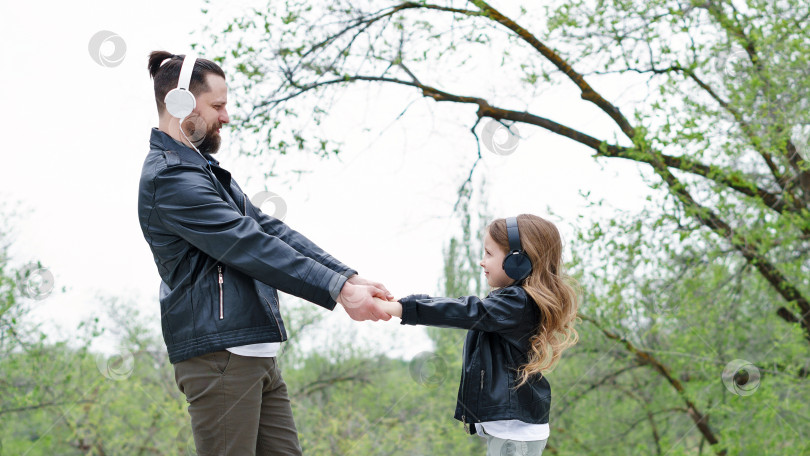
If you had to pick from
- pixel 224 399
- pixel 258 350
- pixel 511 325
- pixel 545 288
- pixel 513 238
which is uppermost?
pixel 513 238

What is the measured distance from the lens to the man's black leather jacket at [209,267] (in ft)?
6.78

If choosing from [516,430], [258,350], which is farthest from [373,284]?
[516,430]

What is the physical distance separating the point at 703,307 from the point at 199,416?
5113mm

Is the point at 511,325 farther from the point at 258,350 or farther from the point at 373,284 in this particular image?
the point at 258,350

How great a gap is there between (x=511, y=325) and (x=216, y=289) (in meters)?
1.01

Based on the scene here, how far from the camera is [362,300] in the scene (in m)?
2.27

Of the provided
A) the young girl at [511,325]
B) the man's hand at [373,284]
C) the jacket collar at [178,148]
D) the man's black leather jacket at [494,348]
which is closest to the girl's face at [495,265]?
the young girl at [511,325]

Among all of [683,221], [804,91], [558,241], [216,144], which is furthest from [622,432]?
[216,144]

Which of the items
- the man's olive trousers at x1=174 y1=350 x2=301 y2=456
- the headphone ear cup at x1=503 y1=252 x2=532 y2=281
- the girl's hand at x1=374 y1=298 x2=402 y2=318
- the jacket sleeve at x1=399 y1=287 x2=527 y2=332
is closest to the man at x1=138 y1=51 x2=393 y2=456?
the man's olive trousers at x1=174 y1=350 x2=301 y2=456

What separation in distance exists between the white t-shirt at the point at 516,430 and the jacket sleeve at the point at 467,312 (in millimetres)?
318

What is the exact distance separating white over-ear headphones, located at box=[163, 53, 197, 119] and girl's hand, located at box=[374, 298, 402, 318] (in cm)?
80

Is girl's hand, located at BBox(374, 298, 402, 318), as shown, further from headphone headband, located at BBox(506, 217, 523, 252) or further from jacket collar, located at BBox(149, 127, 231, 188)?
jacket collar, located at BBox(149, 127, 231, 188)

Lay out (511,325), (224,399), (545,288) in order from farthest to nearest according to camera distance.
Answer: (545,288) < (511,325) < (224,399)

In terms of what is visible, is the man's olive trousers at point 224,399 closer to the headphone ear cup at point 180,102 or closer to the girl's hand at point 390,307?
the girl's hand at point 390,307
